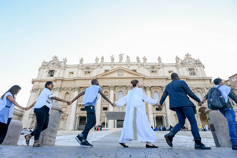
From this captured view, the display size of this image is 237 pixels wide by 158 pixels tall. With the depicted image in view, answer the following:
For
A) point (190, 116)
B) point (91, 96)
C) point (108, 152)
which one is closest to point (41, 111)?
point (91, 96)

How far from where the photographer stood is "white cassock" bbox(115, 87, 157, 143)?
3709 mm

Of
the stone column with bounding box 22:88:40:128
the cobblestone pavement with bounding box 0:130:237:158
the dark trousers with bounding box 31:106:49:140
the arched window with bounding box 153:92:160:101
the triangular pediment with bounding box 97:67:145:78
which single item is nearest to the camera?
the cobblestone pavement with bounding box 0:130:237:158

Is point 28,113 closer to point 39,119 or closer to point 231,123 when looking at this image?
point 39,119

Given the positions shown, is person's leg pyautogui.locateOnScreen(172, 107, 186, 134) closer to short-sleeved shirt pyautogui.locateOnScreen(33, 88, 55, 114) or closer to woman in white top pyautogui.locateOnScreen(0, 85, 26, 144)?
short-sleeved shirt pyautogui.locateOnScreen(33, 88, 55, 114)

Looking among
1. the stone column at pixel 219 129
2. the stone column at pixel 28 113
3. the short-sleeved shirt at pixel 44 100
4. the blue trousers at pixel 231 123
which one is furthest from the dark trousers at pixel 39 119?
the stone column at pixel 28 113

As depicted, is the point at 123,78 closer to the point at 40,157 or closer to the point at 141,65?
the point at 141,65

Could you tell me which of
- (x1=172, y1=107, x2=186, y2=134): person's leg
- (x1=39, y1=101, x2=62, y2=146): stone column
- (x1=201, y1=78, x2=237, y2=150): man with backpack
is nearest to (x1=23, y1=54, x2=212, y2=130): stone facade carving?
(x1=39, y1=101, x2=62, y2=146): stone column

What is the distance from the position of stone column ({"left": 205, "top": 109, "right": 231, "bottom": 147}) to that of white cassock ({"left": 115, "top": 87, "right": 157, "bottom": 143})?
260 centimetres

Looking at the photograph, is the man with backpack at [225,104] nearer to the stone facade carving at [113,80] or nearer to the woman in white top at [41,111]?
the woman in white top at [41,111]

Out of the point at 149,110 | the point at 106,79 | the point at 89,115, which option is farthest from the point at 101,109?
the point at 89,115

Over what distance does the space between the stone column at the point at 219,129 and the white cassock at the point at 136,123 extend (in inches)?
102

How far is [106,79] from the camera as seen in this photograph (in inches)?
1270

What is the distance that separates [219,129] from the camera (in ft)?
15.4

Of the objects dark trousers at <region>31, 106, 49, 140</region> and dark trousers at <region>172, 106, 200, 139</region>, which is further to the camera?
dark trousers at <region>31, 106, 49, 140</region>
